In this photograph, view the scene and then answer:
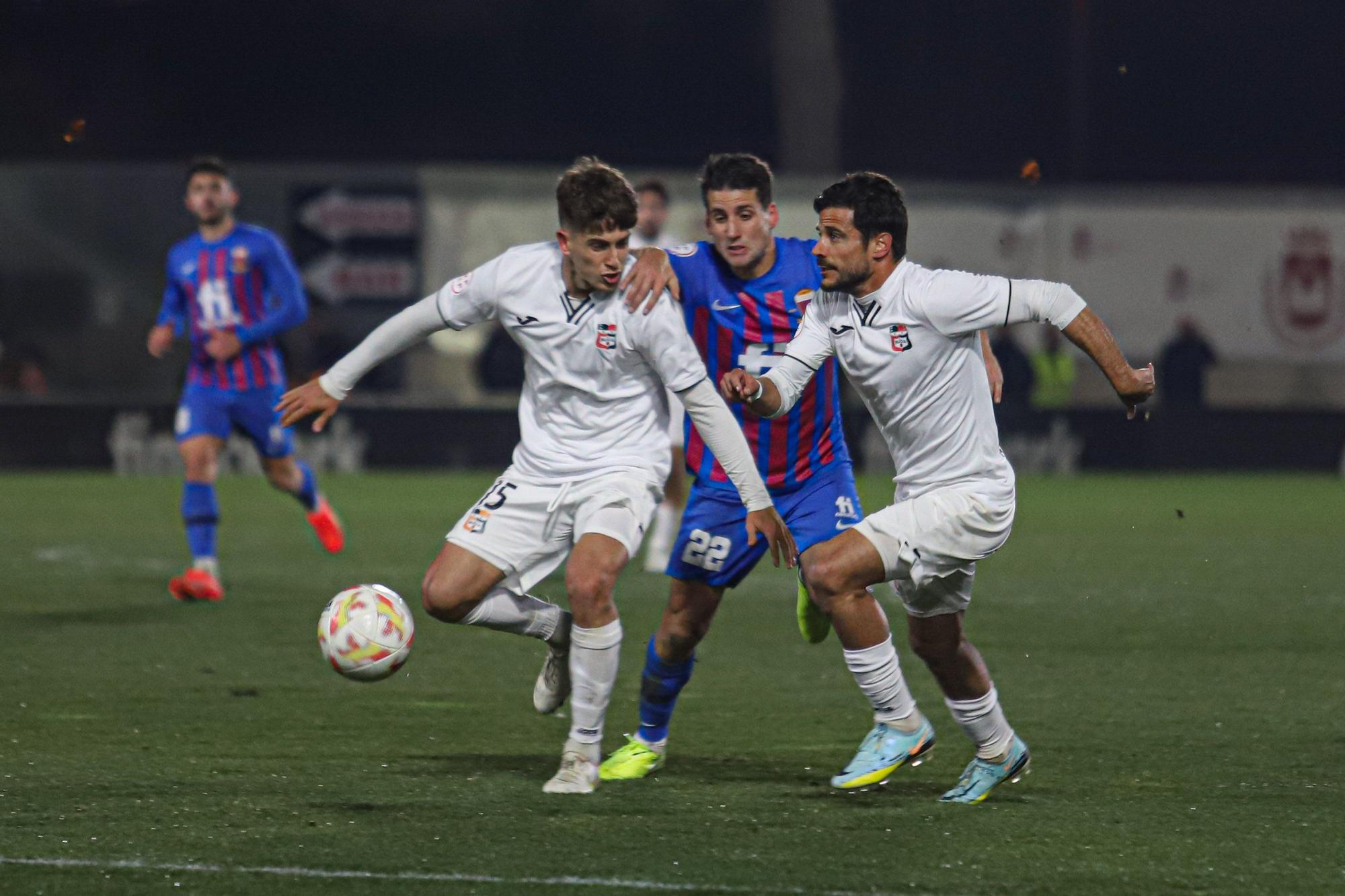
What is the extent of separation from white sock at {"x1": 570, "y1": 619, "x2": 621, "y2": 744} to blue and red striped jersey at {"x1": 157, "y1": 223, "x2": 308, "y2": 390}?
4946 mm

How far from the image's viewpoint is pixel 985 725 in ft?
18.6

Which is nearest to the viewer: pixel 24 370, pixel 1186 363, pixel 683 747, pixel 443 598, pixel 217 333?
pixel 443 598

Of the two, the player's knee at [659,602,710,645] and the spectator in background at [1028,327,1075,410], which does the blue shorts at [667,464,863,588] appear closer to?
the player's knee at [659,602,710,645]

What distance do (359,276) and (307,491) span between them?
38.8ft

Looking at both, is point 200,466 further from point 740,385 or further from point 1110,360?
point 1110,360

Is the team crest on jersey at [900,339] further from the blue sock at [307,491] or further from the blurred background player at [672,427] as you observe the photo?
A: the blue sock at [307,491]

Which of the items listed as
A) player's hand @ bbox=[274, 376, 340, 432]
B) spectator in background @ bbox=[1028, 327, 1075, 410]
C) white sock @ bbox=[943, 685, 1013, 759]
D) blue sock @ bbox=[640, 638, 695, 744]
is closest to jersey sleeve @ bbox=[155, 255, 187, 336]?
player's hand @ bbox=[274, 376, 340, 432]

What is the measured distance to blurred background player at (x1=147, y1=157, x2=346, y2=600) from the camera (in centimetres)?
1012

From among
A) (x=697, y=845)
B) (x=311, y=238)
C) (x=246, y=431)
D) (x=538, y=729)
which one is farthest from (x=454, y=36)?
(x=697, y=845)

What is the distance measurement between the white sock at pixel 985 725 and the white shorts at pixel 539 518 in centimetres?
106

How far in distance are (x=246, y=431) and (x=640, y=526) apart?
495 cm

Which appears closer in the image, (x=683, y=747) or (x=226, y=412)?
(x=683, y=747)

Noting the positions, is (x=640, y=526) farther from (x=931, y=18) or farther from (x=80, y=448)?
(x=931, y=18)

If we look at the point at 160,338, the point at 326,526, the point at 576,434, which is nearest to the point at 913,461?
the point at 576,434
